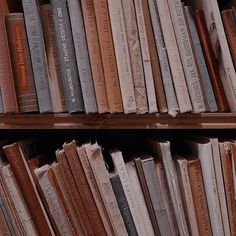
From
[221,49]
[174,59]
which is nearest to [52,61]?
[174,59]

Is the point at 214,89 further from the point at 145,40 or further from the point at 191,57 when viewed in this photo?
the point at 145,40

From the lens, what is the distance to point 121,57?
0.77 metres

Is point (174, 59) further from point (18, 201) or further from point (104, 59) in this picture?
point (18, 201)

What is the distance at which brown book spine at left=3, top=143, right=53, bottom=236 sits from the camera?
29.9 inches

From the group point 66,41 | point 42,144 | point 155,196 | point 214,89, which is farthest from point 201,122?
point 42,144

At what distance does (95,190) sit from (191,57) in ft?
1.19

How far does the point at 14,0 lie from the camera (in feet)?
2.77

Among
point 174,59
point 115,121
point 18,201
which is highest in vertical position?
point 174,59

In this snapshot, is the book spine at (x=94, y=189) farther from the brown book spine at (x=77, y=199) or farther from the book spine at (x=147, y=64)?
the book spine at (x=147, y=64)

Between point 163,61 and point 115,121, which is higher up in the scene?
point 163,61

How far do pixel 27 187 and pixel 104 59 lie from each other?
1.07 feet

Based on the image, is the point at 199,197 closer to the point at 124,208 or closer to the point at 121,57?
the point at 124,208

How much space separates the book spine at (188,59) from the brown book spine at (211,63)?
0.16 feet

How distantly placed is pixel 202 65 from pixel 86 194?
1.29 feet
